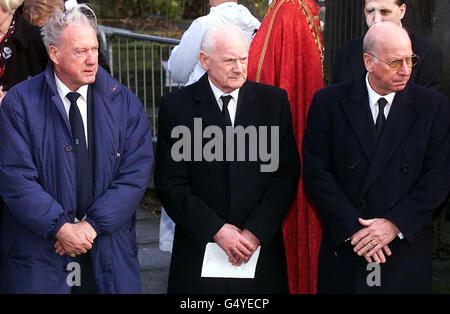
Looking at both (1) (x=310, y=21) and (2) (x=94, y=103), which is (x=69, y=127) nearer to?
(2) (x=94, y=103)

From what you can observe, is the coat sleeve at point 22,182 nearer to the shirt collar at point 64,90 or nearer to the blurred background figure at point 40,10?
the shirt collar at point 64,90

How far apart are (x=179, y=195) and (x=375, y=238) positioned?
40.1 inches

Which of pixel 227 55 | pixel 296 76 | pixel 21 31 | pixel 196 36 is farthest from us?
pixel 196 36

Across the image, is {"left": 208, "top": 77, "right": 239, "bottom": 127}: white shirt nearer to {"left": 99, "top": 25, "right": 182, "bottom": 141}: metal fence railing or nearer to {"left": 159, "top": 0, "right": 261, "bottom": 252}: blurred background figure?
{"left": 159, "top": 0, "right": 261, "bottom": 252}: blurred background figure

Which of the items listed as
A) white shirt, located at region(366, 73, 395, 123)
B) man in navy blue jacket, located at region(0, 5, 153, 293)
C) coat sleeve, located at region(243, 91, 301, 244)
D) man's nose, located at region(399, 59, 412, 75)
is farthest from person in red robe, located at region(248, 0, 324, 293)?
man in navy blue jacket, located at region(0, 5, 153, 293)

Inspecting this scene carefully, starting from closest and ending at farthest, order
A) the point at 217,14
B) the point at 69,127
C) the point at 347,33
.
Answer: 1. the point at 69,127
2. the point at 217,14
3. the point at 347,33

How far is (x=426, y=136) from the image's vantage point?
4484 millimetres

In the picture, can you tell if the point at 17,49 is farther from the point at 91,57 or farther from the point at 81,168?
the point at 81,168

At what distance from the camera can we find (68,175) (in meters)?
4.42

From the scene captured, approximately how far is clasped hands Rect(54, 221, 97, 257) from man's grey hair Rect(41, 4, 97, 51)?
0.94 metres

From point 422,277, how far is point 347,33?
2.97 m

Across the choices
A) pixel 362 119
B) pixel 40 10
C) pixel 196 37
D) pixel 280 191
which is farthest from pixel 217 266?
pixel 40 10

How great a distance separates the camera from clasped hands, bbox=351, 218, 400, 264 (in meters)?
4.40
